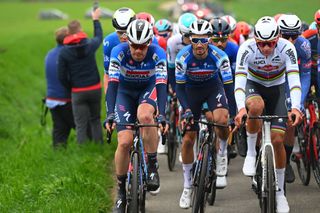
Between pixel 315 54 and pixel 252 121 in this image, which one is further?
pixel 315 54

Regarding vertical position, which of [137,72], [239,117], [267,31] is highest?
[267,31]

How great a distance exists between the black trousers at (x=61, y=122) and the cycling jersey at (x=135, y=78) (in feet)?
14.0

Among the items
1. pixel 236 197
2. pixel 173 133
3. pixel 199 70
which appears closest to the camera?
pixel 199 70

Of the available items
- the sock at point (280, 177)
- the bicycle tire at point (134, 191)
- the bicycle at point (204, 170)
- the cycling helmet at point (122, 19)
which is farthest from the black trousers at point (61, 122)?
the sock at point (280, 177)

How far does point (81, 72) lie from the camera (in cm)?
1136

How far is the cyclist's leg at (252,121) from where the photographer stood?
7564 mm

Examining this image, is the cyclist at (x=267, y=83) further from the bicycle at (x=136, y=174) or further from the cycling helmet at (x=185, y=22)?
the cycling helmet at (x=185, y=22)

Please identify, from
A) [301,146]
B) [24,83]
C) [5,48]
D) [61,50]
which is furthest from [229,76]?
[5,48]

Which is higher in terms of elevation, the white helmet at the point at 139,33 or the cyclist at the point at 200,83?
the white helmet at the point at 139,33

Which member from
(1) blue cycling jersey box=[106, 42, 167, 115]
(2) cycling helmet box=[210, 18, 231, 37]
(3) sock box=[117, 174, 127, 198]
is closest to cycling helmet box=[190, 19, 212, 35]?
(1) blue cycling jersey box=[106, 42, 167, 115]

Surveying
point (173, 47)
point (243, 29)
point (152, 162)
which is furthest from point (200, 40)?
point (243, 29)

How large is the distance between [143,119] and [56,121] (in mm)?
4954

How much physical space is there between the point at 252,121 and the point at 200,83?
0.90 meters

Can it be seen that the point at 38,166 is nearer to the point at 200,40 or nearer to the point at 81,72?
the point at 81,72
